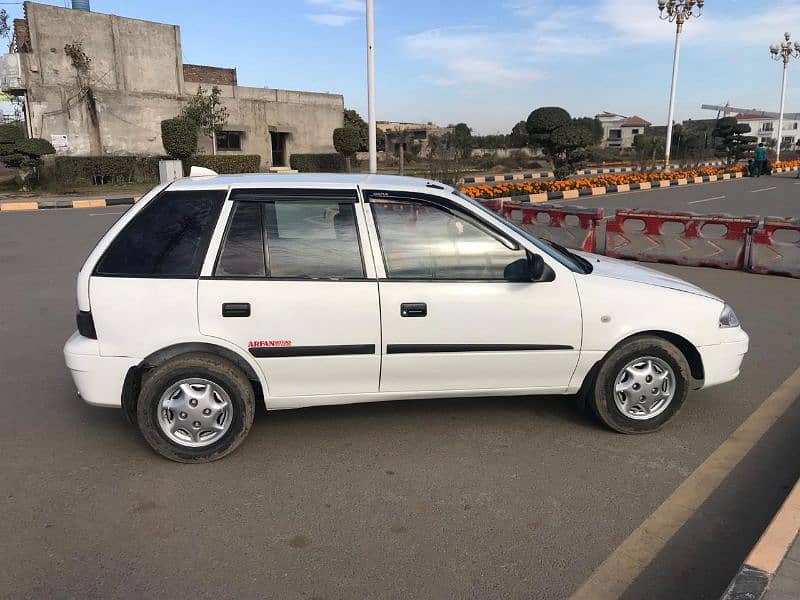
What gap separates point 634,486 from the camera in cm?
342

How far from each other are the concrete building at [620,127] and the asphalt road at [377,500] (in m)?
87.9

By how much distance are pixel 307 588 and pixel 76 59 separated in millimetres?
29933

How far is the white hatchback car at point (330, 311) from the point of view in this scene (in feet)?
11.6

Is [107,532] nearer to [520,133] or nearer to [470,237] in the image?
[470,237]

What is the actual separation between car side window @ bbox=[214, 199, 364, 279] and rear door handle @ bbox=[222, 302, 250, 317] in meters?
0.17

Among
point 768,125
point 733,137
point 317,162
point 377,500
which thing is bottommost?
point 377,500

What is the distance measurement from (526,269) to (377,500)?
1530mm

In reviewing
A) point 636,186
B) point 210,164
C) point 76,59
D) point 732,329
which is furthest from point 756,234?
point 76,59

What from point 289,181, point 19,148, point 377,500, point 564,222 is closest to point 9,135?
point 19,148

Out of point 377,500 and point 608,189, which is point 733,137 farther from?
point 377,500

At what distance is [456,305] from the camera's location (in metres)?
3.64

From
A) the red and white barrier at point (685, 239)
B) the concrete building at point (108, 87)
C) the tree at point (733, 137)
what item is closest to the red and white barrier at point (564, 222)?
the red and white barrier at point (685, 239)

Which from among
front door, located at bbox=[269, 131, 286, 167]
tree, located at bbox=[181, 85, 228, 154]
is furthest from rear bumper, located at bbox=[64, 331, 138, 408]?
front door, located at bbox=[269, 131, 286, 167]

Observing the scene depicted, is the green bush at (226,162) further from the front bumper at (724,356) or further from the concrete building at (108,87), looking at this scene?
A: the front bumper at (724,356)
